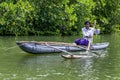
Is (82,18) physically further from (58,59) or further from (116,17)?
(58,59)

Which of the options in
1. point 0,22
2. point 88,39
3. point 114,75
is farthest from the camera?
point 0,22

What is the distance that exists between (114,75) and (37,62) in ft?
11.5

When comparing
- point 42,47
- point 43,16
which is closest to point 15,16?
Answer: point 43,16

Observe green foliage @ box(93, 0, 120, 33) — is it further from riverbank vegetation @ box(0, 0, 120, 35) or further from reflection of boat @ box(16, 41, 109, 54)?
reflection of boat @ box(16, 41, 109, 54)

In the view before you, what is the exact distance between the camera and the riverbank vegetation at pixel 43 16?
79.0ft

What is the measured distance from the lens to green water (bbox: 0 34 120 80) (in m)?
10.3

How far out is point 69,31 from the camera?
27.5m

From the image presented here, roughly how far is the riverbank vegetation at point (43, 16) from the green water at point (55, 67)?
901 centimetres

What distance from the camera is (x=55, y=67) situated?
468 inches

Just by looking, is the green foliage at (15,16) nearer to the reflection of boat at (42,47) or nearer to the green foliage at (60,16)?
the green foliage at (60,16)

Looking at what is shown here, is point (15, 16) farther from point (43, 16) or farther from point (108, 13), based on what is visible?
point (108, 13)

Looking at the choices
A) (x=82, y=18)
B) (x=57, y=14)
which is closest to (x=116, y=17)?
(x=82, y=18)

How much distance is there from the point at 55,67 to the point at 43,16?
15254 millimetres

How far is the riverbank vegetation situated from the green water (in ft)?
29.6
